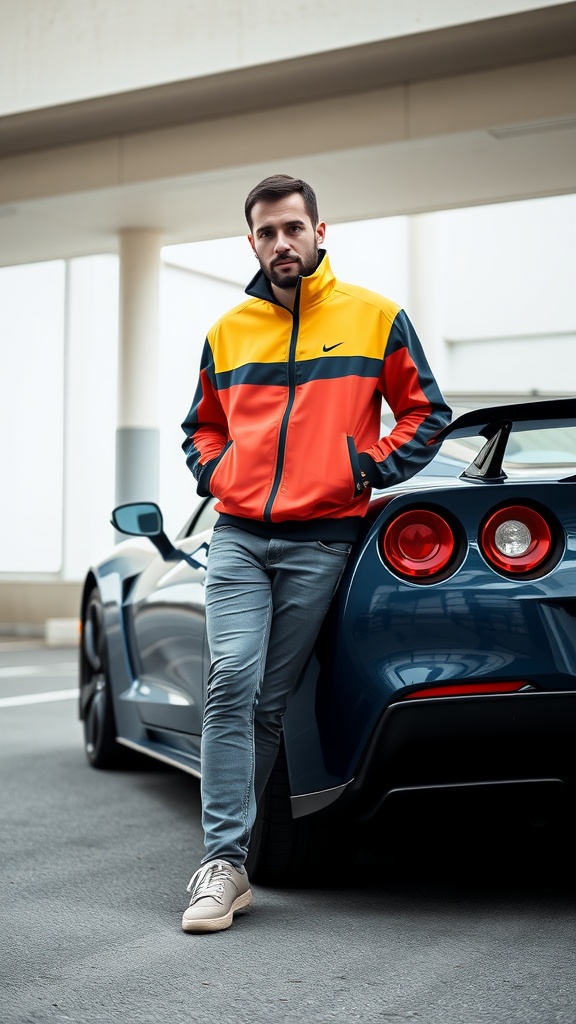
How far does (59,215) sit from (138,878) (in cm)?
997

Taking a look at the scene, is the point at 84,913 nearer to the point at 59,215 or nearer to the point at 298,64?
the point at 298,64

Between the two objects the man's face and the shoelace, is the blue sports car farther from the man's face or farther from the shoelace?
the man's face

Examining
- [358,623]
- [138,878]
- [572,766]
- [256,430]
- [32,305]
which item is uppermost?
[32,305]

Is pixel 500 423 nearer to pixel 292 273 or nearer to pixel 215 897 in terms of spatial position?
pixel 292 273

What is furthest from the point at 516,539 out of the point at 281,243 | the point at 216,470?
the point at 281,243

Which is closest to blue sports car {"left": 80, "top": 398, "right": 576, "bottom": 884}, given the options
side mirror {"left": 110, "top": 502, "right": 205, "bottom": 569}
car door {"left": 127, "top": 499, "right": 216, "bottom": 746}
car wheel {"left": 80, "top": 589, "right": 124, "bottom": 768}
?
car door {"left": 127, "top": 499, "right": 216, "bottom": 746}

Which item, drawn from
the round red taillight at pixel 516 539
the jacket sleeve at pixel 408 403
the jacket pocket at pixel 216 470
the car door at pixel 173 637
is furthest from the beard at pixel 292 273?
the car door at pixel 173 637

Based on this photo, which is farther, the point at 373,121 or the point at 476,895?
the point at 373,121

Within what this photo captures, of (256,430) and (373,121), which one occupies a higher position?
(373,121)

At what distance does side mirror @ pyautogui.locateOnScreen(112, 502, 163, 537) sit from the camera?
14.0 feet

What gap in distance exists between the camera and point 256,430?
303 centimetres

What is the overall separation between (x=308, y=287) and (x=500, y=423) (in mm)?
585

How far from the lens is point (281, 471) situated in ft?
9.75

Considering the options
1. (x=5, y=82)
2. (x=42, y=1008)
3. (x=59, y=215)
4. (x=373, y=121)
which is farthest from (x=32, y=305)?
(x=42, y=1008)
